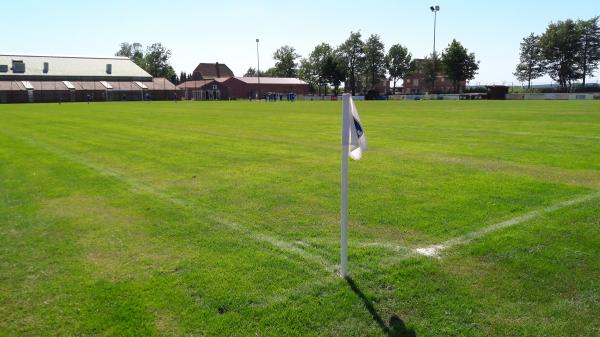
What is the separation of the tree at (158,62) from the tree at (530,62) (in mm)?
91376

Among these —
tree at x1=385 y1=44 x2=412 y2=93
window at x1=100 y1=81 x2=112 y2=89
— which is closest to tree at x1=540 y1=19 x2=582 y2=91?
tree at x1=385 y1=44 x2=412 y2=93

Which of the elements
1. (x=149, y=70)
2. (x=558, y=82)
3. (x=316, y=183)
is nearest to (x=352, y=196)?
(x=316, y=183)

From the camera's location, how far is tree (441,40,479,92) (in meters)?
85.2

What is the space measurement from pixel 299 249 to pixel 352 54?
109 m

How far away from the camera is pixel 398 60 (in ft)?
366

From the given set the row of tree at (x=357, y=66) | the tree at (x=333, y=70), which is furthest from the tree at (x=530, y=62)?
the tree at (x=333, y=70)

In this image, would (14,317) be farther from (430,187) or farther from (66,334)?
(430,187)

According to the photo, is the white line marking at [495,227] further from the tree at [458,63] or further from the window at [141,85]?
the window at [141,85]

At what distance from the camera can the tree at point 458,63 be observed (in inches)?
3354

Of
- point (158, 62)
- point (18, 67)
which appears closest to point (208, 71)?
point (158, 62)

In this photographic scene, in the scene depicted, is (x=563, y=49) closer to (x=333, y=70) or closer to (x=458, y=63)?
(x=458, y=63)

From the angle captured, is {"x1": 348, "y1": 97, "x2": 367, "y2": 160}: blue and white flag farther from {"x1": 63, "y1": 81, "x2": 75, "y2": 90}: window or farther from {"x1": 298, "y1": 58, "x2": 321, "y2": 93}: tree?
{"x1": 298, "y1": 58, "x2": 321, "y2": 93}: tree

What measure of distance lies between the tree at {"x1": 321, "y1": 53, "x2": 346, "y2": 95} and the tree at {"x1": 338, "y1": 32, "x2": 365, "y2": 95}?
3524 mm

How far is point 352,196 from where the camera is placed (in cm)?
725
